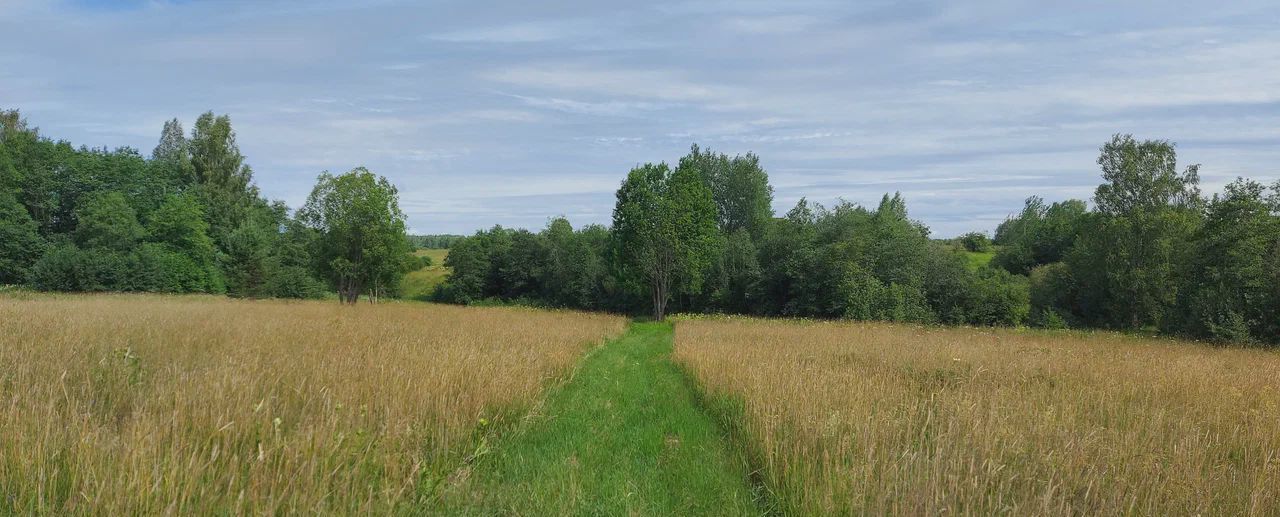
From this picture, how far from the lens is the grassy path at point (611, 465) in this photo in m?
4.43

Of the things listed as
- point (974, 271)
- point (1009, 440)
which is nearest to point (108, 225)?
point (1009, 440)

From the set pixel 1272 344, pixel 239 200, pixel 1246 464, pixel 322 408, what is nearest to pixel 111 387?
pixel 322 408

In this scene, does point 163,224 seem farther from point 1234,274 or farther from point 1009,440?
point 1234,274

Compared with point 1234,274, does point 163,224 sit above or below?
above

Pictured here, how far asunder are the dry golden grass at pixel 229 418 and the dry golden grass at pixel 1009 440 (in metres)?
2.85

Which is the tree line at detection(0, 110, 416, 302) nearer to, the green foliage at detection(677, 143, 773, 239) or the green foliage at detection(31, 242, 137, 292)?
the green foliage at detection(31, 242, 137, 292)

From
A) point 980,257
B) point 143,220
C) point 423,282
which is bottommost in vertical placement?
point 423,282

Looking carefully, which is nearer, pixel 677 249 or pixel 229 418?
pixel 229 418

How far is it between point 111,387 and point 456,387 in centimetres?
294

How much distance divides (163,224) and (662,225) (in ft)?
149

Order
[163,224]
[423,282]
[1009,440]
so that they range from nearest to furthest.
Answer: [1009,440] < [163,224] < [423,282]

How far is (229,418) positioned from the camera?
161 inches

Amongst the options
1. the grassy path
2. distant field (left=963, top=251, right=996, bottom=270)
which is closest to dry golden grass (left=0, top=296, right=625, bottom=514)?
the grassy path

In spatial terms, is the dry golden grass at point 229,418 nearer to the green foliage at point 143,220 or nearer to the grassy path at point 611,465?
the grassy path at point 611,465
